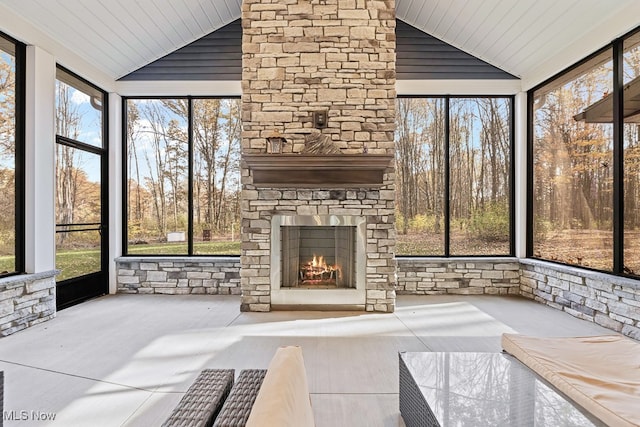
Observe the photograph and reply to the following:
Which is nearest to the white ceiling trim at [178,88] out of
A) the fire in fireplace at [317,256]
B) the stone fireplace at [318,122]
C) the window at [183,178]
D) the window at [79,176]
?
the window at [183,178]

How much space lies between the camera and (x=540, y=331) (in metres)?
4.00

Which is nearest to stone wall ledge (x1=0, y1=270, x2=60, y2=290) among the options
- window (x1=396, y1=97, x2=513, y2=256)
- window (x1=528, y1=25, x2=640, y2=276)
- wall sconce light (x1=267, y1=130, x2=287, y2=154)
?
wall sconce light (x1=267, y1=130, x2=287, y2=154)

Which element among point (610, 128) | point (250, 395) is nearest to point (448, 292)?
point (610, 128)

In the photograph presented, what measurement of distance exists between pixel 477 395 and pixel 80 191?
566cm

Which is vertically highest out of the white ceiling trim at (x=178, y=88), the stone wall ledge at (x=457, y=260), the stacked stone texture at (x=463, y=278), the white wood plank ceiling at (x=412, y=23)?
the white wood plank ceiling at (x=412, y=23)

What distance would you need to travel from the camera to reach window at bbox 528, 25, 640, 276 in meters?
4.06

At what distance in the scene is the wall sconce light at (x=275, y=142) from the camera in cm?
458

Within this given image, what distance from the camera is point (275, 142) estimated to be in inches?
180

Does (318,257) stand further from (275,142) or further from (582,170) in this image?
(582,170)

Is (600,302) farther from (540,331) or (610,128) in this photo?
(610,128)

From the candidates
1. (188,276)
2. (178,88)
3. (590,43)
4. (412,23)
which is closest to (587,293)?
(590,43)

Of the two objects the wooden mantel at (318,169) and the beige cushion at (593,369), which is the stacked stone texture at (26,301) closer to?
the wooden mantel at (318,169)

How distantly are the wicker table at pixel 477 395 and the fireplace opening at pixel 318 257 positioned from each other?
261cm

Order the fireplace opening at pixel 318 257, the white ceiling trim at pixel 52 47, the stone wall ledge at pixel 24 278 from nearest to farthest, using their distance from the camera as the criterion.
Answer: the stone wall ledge at pixel 24 278 → the white ceiling trim at pixel 52 47 → the fireplace opening at pixel 318 257
